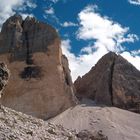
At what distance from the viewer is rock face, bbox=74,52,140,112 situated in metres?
75.4

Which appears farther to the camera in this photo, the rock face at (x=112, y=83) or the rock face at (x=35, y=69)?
the rock face at (x=112, y=83)

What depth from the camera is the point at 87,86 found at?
8094 centimetres

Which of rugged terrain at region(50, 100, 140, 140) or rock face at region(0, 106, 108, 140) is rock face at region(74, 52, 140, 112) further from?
rock face at region(0, 106, 108, 140)

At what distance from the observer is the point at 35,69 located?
235 feet

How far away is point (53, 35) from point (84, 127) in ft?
49.5

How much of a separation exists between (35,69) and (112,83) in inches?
450

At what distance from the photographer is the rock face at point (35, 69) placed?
68875 mm

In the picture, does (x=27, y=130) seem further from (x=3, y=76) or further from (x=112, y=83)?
(x=112, y=83)

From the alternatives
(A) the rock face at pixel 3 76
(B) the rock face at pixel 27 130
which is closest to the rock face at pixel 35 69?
(B) the rock face at pixel 27 130

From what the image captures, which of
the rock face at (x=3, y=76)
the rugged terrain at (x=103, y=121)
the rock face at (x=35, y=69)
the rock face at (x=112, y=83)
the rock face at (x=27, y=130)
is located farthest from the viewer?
the rock face at (x=112, y=83)

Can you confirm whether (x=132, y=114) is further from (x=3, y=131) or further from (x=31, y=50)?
(x=3, y=131)

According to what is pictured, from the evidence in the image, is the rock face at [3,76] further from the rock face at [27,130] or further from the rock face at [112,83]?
the rock face at [112,83]

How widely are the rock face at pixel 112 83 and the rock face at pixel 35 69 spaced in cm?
598

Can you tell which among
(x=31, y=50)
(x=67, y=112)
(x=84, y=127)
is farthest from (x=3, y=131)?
(x=31, y=50)
